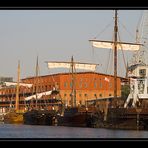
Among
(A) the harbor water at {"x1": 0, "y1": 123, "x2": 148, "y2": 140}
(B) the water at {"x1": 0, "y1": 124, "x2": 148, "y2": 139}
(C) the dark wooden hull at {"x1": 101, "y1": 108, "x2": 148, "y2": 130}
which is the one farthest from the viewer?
(C) the dark wooden hull at {"x1": 101, "y1": 108, "x2": 148, "y2": 130}

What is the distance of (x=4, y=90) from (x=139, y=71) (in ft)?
163

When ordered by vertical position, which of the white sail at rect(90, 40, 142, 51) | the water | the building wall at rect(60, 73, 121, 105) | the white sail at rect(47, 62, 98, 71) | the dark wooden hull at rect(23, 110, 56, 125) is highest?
the white sail at rect(90, 40, 142, 51)

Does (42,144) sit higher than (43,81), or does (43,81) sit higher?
(43,81)

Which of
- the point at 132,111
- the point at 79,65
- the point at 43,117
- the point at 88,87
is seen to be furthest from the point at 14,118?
the point at 132,111

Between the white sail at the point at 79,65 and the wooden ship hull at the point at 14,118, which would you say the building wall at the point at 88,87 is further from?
the wooden ship hull at the point at 14,118

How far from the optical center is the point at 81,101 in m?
70.5

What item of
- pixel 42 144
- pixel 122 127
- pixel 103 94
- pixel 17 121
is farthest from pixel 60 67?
pixel 42 144

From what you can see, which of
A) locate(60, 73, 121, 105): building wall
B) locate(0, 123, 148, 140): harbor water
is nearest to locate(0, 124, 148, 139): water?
locate(0, 123, 148, 140): harbor water

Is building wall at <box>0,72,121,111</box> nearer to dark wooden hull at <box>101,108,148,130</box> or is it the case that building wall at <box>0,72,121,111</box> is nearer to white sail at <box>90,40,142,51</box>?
white sail at <box>90,40,142,51</box>

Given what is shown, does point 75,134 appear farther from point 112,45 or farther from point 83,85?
point 83,85

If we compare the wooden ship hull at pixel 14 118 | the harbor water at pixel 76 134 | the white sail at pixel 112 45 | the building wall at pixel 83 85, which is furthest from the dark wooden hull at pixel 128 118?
the building wall at pixel 83 85

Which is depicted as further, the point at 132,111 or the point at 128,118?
the point at 128,118
